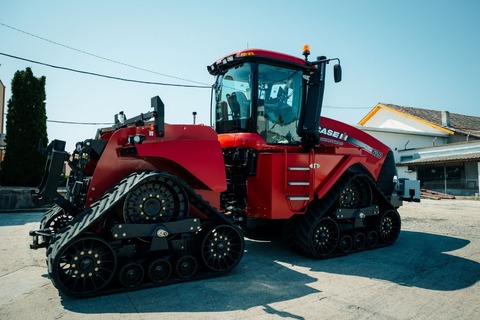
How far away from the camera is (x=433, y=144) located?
2944 cm

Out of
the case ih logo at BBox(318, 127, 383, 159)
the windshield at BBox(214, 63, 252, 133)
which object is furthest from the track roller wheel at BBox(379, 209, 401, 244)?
the windshield at BBox(214, 63, 252, 133)

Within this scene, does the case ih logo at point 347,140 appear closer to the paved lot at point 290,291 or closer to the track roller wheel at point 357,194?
the track roller wheel at point 357,194

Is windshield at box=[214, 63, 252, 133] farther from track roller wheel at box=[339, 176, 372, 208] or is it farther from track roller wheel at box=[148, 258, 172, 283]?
track roller wheel at box=[148, 258, 172, 283]

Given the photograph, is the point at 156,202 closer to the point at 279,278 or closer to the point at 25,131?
the point at 279,278

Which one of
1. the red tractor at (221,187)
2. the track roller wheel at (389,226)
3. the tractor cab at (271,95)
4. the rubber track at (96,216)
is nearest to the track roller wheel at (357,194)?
the red tractor at (221,187)

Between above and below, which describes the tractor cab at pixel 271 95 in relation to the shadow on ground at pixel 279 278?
above

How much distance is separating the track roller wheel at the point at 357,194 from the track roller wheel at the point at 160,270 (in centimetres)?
338

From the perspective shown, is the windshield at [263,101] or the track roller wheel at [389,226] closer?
the windshield at [263,101]

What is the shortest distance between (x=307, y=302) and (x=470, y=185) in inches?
906

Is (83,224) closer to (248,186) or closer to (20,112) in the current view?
(248,186)

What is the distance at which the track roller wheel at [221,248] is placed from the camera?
178 inches

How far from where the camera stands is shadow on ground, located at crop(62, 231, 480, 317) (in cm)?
366

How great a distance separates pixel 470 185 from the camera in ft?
73.3

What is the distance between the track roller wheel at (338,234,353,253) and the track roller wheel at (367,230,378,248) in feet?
1.78
